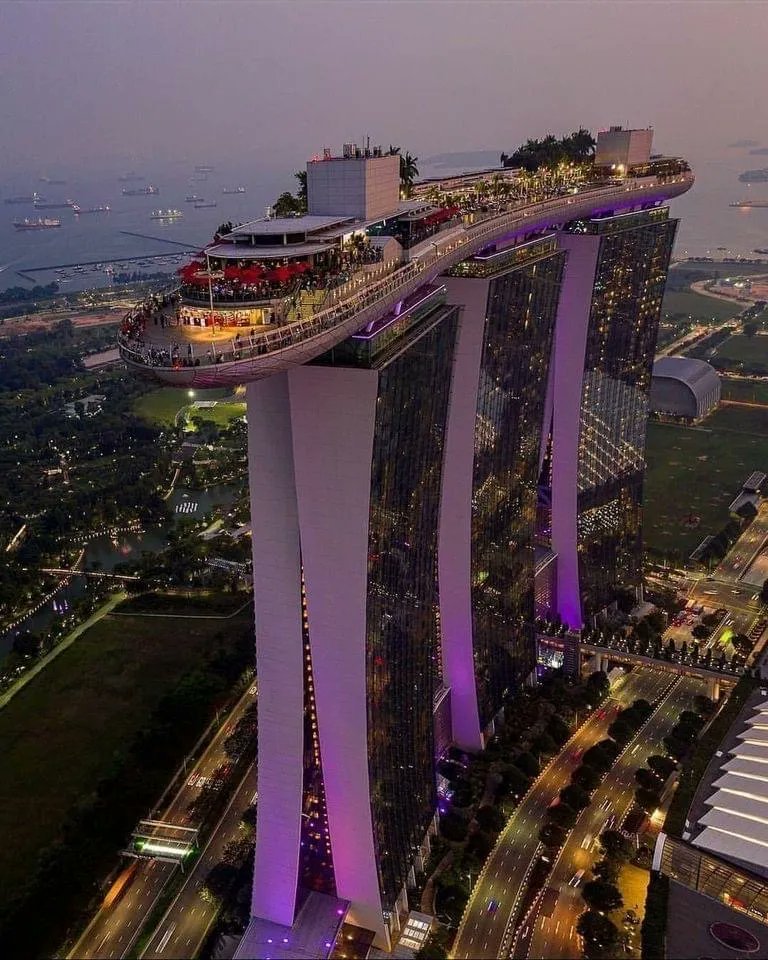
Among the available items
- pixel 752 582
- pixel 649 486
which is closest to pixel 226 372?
pixel 752 582

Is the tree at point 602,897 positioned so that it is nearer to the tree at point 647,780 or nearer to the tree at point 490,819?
the tree at point 490,819

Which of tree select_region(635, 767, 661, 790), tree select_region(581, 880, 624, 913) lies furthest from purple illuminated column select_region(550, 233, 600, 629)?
tree select_region(581, 880, 624, 913)

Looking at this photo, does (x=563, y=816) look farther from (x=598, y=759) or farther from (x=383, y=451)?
(x=383, y=451)

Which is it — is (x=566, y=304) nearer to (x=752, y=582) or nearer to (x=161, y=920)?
(x=752, y=582)

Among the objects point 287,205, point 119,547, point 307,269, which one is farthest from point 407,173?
point 119,547

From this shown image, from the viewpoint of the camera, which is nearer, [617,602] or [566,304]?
[566,304]

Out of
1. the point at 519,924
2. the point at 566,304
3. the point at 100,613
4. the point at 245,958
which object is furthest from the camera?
the point at 100,613
